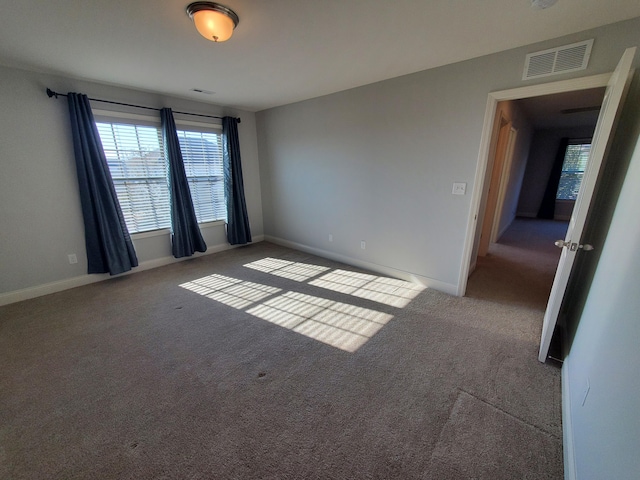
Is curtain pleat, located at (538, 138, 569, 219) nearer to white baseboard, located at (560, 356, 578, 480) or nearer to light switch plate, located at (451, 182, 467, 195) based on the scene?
light switch plate, located at (451, 182, 467, 195)

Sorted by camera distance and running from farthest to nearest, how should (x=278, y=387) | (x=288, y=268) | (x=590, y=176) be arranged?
(x=288, y=268) < (x=278, y=387) < (x=590, y=176)

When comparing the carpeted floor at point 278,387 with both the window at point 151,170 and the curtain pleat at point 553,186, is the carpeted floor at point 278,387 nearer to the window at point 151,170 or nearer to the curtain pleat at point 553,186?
the window at point 151,170

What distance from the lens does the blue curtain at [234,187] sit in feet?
14.0

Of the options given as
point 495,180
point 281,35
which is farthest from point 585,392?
point 495,180

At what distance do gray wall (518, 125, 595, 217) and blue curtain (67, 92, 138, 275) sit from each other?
9754 millimetres

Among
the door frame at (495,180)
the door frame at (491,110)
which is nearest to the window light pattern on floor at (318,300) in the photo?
the door frame at (491,110)

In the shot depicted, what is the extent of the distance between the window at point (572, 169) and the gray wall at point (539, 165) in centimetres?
28

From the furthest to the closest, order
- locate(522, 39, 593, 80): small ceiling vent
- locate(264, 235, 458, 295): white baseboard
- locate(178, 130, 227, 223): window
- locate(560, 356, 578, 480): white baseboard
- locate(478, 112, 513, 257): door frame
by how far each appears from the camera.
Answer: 1. locate(178, 130, 227, 223): window
2. locate(478, 112, 513, 257): door frame
3. locate(264, 235, 458, 295): white baseboard
4. locate(522, 39, 593, 80): small ceiling vent
5. locate(560, 356, 578, 480): white baseboard

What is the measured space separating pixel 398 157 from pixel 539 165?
23.1 ft

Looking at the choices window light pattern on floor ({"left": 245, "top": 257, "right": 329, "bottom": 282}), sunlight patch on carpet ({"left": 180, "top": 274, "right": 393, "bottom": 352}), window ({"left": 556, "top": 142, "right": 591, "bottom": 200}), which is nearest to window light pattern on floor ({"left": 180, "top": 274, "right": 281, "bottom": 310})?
sunlight patch on carpet ({"left": 180, "top": 274, "right": 393, "bottom": 352})

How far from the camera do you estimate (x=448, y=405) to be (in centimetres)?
158

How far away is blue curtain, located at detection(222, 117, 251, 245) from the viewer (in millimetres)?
4258

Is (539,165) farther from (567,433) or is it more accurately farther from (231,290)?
(231,290)

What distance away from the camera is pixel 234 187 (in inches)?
175
